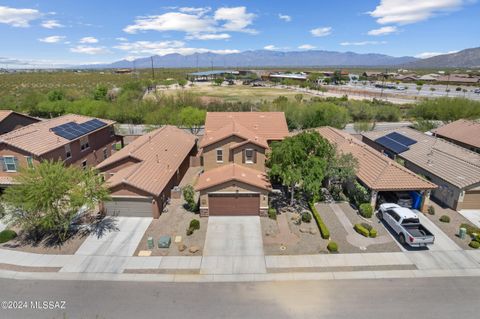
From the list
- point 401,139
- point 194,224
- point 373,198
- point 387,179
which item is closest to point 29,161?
point 194,224

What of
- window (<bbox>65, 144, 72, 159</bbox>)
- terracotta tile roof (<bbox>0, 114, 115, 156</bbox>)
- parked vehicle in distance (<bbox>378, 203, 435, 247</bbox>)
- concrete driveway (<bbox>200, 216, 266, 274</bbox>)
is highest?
terracotta tile roof (<bbox>0, 114, 115, 156</bbox>)

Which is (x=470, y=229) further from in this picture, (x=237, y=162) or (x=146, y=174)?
(x=146, y=174)

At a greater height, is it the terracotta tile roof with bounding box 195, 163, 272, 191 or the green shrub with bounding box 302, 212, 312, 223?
the terracotta tile roof with bounding box 195, 163, 272, 191

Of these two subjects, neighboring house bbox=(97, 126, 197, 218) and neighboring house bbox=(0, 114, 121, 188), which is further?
neighboring house bbox=(0, 114, 121, 188)

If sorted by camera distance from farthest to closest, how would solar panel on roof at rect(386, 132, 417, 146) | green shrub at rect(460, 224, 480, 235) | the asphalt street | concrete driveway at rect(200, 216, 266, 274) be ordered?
solar panel on roof at rect(386, 132, 417, 146) → green shrub at rect(460, 224, 480, 235) → concrete driveway at rect(200, 216, 266, 274) → the asphalt street

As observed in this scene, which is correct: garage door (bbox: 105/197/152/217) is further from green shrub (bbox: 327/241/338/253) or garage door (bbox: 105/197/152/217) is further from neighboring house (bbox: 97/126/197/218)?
green shrub (bbox: 327/241/338/253)

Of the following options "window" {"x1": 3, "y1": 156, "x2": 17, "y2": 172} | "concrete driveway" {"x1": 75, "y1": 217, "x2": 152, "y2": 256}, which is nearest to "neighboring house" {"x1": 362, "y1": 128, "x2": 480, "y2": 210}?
"concrete driveway" {"x1": 75, "y1": 217, "x2": 152, "y2": 256}

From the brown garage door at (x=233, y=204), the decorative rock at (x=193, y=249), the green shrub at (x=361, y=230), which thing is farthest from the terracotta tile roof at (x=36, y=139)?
the green shrub at (x=361, y=230)

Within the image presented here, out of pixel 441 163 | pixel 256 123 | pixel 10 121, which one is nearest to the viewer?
pixel 441 163
